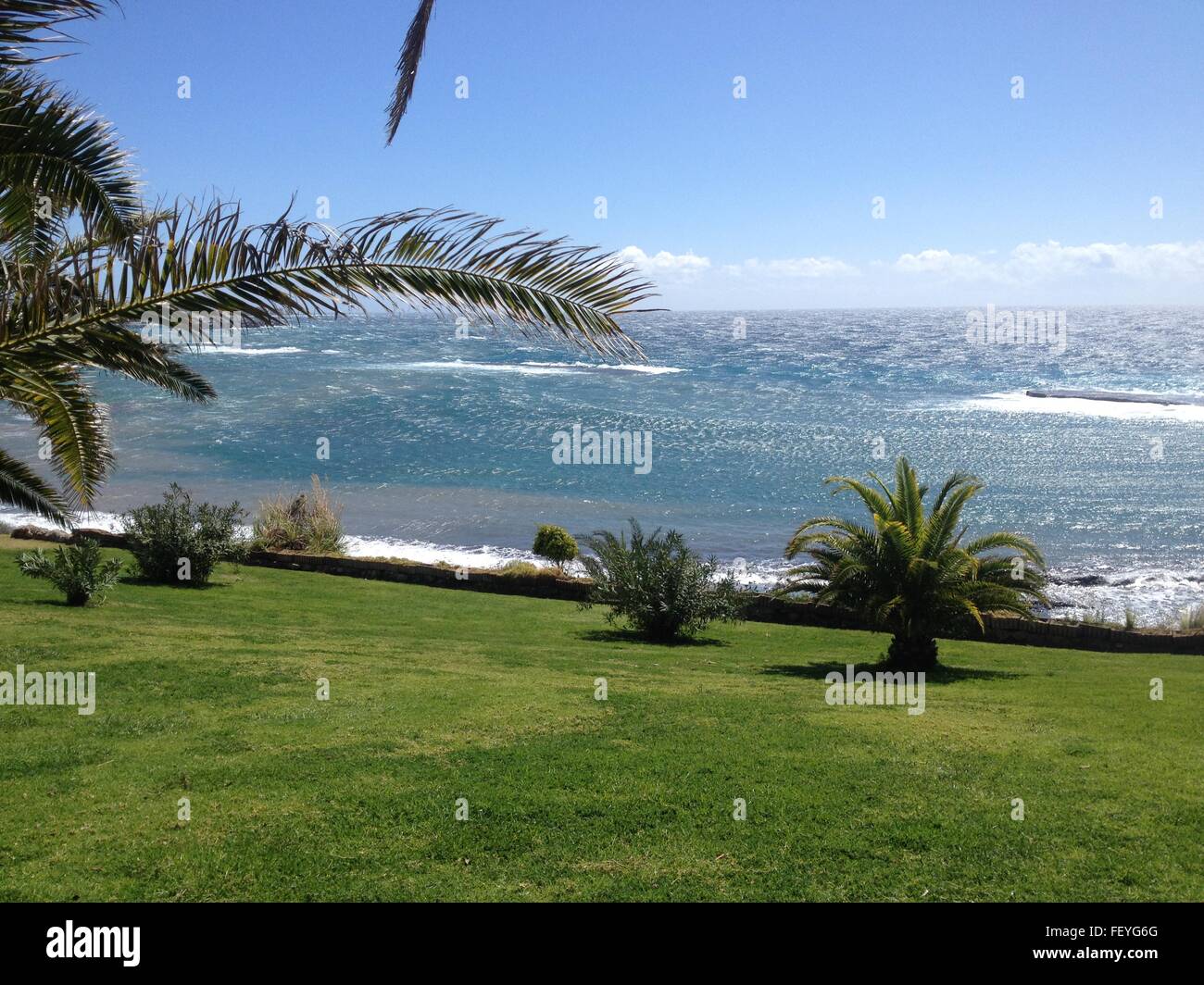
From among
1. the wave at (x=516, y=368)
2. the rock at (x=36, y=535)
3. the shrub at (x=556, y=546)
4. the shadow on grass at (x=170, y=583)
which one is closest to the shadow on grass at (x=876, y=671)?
the shadow on grass at (x=170, y=583)

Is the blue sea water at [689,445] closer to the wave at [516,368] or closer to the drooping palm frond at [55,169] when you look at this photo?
the wave at [516,368]

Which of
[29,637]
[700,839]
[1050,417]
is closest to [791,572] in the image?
[700,839]

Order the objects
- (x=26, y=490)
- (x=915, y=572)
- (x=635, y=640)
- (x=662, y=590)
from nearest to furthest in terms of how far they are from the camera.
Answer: (x=26, y=490), (x=915, y=572), (x=662, y=590), (x=635, y=640)

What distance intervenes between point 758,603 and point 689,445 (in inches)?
1129

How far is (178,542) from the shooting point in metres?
16.3

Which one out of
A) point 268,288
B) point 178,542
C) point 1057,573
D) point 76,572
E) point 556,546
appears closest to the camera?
point 268,288

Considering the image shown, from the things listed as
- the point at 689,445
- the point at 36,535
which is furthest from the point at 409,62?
the point at 689,445

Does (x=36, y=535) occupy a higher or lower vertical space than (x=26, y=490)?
lower

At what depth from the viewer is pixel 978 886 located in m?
4.95

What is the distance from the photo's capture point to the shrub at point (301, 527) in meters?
22.8

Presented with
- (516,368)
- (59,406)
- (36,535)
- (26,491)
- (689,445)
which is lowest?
(36,535)

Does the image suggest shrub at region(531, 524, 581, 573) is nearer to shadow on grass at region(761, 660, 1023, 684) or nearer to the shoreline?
the shoreline

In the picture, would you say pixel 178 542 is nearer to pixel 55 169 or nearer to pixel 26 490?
pixel 26 490
